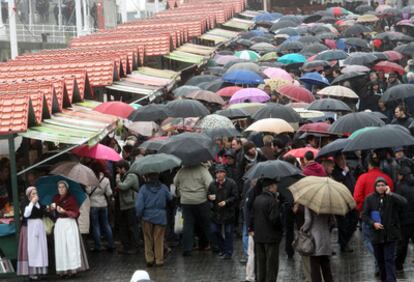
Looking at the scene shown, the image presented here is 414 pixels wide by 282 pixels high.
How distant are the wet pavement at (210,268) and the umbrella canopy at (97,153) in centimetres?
137

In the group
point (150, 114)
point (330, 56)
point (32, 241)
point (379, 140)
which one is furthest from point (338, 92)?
point (32, 241)

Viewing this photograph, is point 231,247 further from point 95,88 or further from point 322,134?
point 95,88

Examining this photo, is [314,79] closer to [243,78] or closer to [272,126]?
[243,78]

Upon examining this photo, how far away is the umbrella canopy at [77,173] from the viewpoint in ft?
55.2

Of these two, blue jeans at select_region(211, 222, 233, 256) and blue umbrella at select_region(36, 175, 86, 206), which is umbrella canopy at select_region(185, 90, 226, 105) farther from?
blue umbrella at select_region(36, 175, 86, 206)

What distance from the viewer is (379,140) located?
15750 millimetres

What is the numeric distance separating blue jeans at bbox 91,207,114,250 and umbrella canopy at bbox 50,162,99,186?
0.84 metres

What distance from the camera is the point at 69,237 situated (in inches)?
644

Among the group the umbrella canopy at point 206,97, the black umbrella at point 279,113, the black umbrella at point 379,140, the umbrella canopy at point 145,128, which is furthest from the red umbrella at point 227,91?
the black umbrella at point 379,140

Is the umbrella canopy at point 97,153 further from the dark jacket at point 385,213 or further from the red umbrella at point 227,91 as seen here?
the red umbrella at point 227,91

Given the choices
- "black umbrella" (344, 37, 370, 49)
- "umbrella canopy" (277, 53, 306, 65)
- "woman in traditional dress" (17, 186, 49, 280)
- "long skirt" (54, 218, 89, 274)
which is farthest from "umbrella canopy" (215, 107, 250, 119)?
"black umbrella" (344, 37, 370, 49)

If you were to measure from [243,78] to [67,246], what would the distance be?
11295 mm

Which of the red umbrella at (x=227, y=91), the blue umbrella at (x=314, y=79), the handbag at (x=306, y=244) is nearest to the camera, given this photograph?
the handbag at (x=306, y=244)

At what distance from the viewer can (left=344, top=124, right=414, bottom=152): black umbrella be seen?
616 inches
